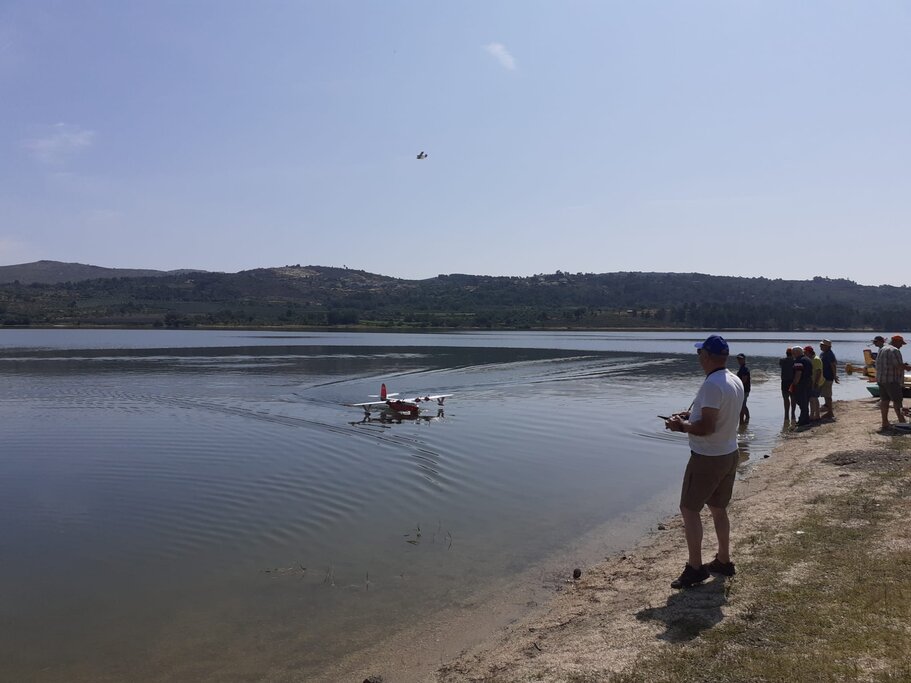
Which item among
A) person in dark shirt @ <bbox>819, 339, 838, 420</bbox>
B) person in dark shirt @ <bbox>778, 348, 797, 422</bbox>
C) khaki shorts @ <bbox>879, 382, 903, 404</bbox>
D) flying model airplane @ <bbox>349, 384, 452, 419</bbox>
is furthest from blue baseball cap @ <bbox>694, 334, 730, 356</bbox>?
flying model airplane @ <bbox>349, 384, 452, 419</bbox>

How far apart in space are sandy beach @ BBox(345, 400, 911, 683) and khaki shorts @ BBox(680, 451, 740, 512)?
0.77 m

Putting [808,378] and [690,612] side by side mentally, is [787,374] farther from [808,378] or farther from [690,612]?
[690,612]

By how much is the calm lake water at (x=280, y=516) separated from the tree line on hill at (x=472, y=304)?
320 feet

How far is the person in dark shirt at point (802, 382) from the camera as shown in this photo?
1831cm

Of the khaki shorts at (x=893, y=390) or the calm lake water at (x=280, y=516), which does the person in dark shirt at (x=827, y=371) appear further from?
the khaki shorts at (x=893, y=390)

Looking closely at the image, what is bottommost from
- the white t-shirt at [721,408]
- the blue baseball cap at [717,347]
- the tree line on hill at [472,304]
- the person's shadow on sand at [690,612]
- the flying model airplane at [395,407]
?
the flying model airplane at [395,407]

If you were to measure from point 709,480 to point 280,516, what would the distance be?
277 inches

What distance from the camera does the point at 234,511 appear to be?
11258 millimetres

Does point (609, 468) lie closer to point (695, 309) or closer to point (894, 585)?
point (894, 585)

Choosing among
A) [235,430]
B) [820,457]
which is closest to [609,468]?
[820,457]

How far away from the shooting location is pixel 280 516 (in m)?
10.9

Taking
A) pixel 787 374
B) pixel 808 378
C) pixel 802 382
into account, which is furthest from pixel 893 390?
pixel 802 382

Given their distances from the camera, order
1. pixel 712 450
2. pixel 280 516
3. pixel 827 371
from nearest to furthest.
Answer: pixel 712 450
pixel 280 516
pixel 827 371

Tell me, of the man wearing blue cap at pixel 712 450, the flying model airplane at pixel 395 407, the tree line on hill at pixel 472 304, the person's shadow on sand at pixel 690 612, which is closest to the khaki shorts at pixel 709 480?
the man wearing blue cap at pixel 712 450
